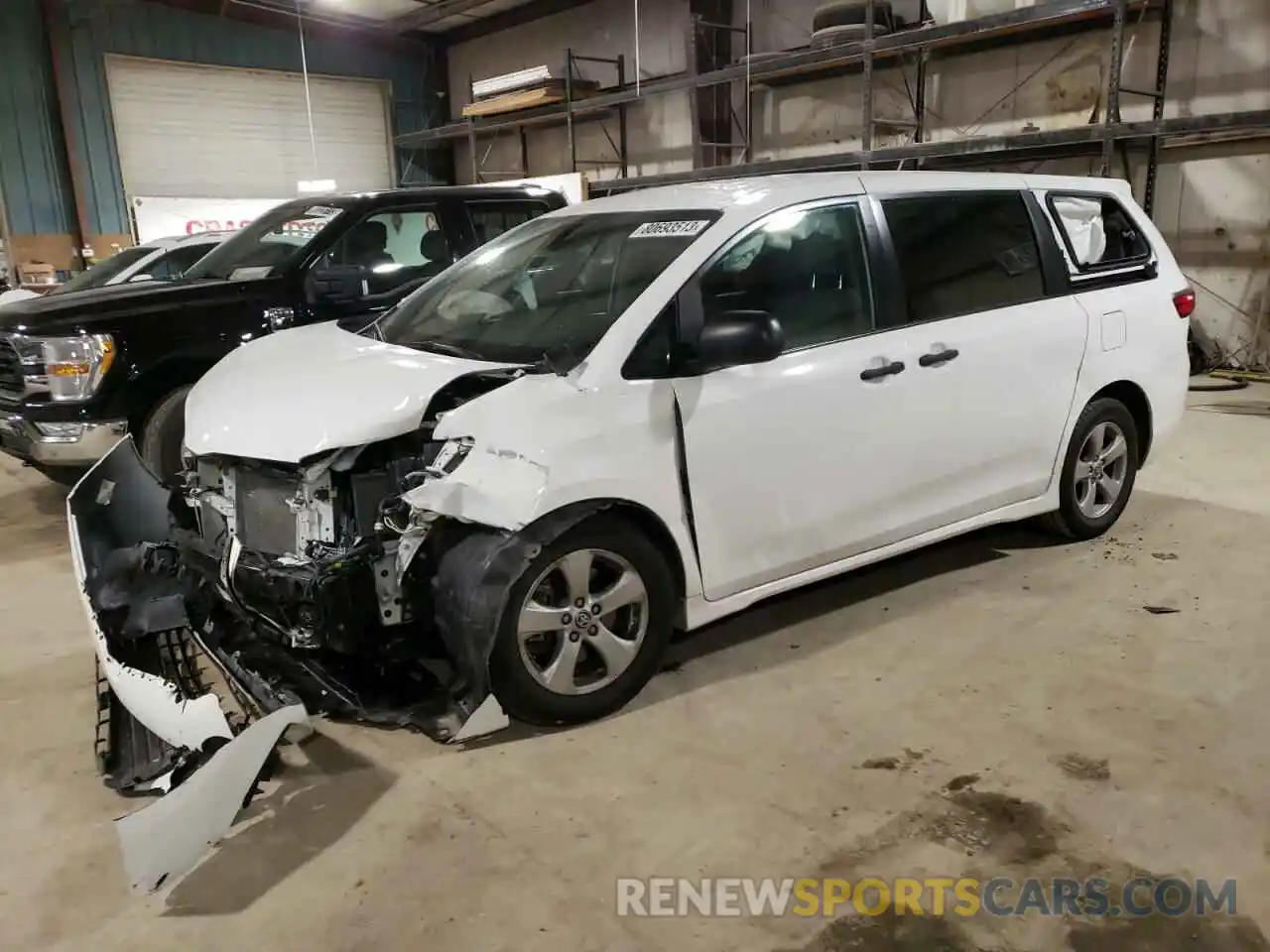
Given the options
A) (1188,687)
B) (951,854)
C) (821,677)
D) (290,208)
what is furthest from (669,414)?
(290,208)

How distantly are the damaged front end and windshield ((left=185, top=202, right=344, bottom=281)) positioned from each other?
8.98 ft

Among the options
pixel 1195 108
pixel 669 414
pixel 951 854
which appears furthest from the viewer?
pixel 1195 108

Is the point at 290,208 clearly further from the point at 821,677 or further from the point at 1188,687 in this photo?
the point at 1188,687

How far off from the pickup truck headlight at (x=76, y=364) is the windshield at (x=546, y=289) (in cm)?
200

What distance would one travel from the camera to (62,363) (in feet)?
15.5

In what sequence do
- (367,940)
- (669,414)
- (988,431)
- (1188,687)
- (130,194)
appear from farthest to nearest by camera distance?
1. (130,194)
2. (988,431)
3. (1188,687)
4. (669,414)
5. (367,940)

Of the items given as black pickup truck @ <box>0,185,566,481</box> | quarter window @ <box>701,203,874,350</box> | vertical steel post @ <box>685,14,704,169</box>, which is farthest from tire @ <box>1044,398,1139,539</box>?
vertical steel post @ <box>685,14,704,169</box>

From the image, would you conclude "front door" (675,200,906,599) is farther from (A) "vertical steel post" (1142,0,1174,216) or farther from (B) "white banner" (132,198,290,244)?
(B) "white banner" (132,198,290,244)

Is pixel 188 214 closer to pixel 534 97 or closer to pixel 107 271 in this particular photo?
pixel 534 97

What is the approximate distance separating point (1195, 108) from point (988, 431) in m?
6.74

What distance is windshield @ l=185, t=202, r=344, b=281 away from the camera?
5438mm

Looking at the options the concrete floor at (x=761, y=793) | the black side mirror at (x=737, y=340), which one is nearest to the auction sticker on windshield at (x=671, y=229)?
the black side mirror at (x=737, y=340)

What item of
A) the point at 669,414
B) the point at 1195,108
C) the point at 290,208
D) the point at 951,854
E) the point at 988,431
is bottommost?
the point at 951,854

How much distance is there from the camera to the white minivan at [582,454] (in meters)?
2.66
